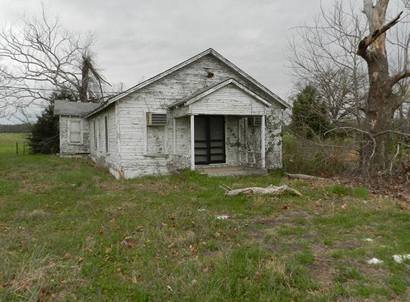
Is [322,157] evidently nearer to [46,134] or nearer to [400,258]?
[400,258]

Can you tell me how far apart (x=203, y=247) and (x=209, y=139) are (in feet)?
32.9

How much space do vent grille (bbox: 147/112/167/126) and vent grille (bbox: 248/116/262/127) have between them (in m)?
3.99

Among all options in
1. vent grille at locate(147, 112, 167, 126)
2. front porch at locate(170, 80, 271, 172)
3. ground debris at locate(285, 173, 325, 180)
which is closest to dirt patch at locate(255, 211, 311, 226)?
ground debris at locate(285, 173, 325, 180)

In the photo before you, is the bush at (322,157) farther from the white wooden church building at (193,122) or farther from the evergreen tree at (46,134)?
the evergreen tree at (46,134)

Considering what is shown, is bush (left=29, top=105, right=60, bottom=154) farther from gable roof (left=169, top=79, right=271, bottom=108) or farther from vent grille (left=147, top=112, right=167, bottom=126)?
gable roof (left=169, top=79, right=271, bottom=108)

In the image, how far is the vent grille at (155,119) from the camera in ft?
44.7

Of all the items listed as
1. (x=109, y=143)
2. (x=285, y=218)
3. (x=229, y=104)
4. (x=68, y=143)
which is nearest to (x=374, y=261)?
(x=285, y=218)

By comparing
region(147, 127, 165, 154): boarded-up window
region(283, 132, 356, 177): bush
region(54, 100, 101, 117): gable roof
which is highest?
region(54, 100, 101, 117): gable roof

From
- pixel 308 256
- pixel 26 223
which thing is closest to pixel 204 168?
pixel 26 223

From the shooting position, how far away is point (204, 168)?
14.2 m

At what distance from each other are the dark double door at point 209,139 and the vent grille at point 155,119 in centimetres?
174

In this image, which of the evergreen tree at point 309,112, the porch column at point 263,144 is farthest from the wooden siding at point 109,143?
the evergreen tree at point 309,112

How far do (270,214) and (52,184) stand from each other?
804 centimetres

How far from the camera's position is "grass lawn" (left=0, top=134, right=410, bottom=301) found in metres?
3.88
